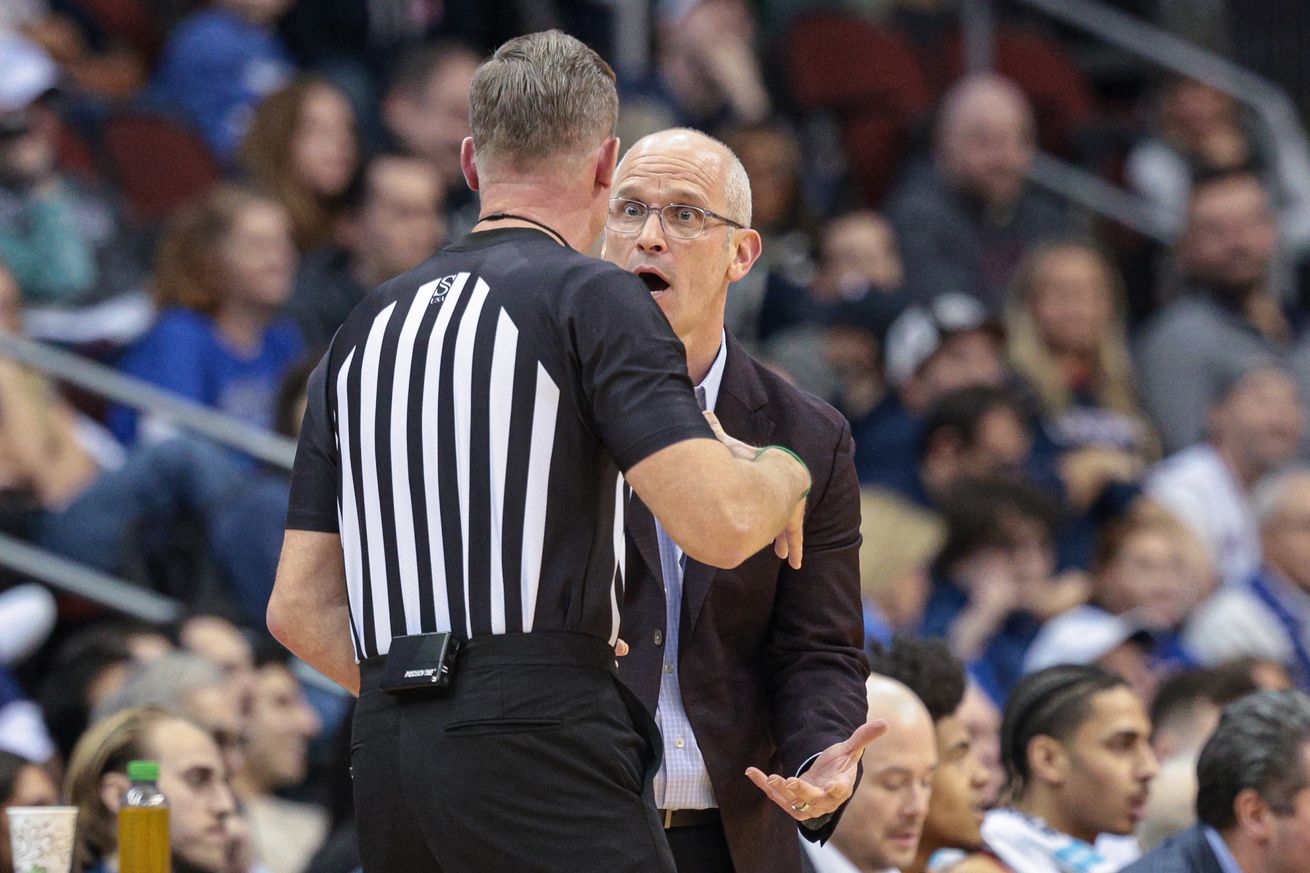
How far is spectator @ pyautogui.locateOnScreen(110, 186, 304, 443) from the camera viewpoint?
25.6 feet

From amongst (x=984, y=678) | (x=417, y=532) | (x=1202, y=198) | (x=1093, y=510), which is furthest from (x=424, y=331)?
(x=1202, y=198)

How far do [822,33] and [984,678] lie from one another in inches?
217

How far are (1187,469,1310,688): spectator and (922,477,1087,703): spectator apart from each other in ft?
1.82

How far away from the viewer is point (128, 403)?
23.6 ft

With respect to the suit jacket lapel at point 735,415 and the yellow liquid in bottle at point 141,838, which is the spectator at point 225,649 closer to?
the yellow liquid in bottle at point 141,838

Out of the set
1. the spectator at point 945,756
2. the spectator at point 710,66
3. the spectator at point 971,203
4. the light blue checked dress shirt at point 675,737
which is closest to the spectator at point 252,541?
the spectator at point 945,756

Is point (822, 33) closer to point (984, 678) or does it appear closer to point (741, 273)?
point (984, 678)

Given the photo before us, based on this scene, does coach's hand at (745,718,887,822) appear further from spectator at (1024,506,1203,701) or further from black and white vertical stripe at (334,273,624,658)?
spectator at (1024,506,1203,701)

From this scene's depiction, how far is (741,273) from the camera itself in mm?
3900

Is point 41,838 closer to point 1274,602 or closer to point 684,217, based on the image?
point 684,217

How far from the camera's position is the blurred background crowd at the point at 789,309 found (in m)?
6.66

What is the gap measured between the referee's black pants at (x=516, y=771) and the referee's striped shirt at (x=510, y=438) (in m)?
0.06

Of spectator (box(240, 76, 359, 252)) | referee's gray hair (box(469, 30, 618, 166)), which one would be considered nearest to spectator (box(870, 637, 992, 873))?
referee's gray hair (box(469, 30, 618, 166))

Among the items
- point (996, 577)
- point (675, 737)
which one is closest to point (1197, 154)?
point (996, 577)
